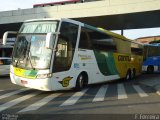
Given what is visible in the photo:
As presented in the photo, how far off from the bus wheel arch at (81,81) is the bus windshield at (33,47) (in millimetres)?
2337

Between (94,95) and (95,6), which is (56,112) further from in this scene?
(95,6)

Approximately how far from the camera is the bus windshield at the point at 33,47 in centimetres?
1341

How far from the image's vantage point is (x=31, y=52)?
13672 millimetres

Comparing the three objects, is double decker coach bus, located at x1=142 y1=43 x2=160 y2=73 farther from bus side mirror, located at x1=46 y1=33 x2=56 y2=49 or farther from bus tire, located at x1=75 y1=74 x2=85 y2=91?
bus side mirror, located at x1=46 y1=33 x2=56 y2=49

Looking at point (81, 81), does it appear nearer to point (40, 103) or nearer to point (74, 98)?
point (74, 98)

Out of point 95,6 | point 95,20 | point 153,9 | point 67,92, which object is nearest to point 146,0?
point 153,9

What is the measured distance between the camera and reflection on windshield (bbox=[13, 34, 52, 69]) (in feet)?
43.9

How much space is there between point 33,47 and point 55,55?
0.93 m

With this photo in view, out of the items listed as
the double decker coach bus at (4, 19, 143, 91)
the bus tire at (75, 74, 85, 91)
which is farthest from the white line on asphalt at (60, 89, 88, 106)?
the double decker coach bus at (4, 19, 143, 91)

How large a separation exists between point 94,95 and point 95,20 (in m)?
28.3

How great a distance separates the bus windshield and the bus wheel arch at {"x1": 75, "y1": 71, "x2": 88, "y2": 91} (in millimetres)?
2337

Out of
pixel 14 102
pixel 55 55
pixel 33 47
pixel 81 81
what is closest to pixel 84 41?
pixel 81 81

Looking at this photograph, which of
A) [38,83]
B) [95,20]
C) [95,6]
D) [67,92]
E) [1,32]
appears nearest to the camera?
[38,83]

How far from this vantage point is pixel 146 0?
113 ft
